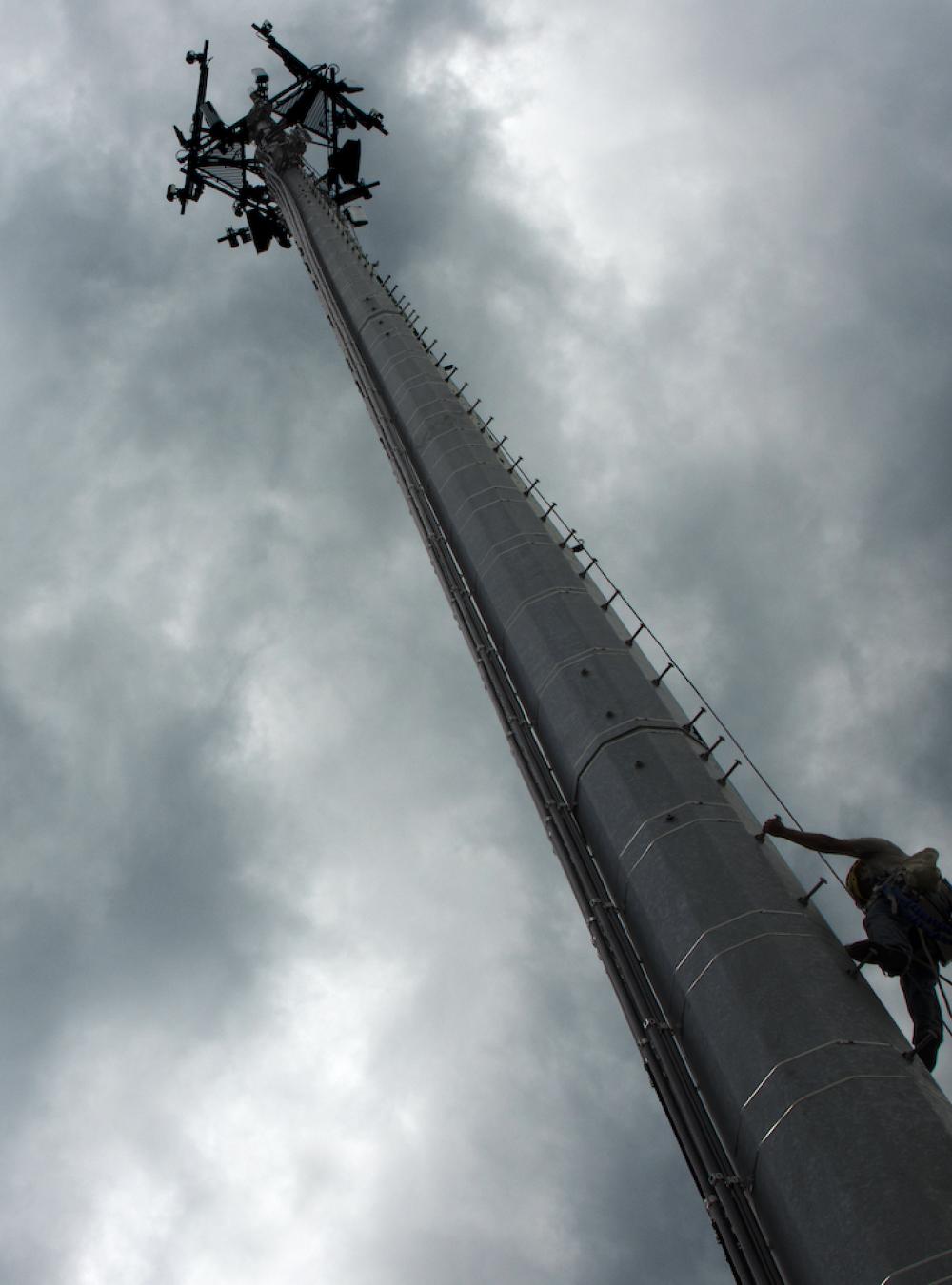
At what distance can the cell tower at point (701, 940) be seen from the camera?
8125mm

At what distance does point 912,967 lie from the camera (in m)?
10.8

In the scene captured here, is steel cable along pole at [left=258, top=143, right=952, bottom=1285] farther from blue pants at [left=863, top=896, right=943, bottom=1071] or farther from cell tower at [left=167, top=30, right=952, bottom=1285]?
blue pants at [left=863, top=896, right=943, bottom=1071]

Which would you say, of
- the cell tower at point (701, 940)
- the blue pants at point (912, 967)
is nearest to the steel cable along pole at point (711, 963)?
the cell tower at point (701, 940)

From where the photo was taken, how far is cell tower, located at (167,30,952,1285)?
812 cm

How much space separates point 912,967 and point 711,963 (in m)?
2.43

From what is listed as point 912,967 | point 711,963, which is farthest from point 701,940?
point 912,967

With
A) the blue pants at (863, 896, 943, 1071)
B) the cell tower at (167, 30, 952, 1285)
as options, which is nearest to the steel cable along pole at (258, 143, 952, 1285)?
the cell tower at (167, 30, 952, 1285)

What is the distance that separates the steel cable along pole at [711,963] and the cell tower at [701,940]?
0.06 feet

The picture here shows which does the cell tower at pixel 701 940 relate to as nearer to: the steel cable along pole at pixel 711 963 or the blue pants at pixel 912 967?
the steel cable along pole at pixel 711 963

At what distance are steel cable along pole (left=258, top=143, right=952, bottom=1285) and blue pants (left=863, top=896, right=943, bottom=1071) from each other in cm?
88

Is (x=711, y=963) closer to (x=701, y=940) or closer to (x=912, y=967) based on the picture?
(x=701, y=940)

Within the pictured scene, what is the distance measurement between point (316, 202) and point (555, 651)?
2577 cm

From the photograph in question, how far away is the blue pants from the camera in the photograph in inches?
418

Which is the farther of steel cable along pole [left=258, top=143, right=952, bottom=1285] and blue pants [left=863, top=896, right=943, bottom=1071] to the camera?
blue pants [left=863, top=896, right=943, bottom=1071]
